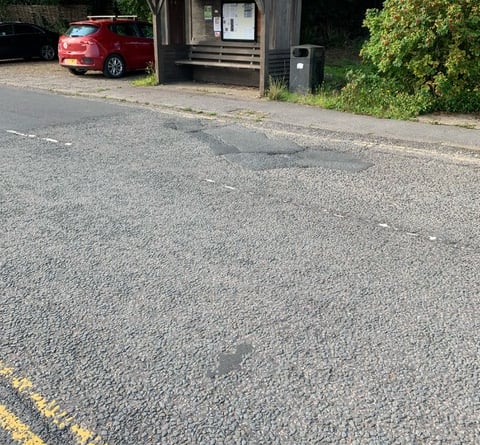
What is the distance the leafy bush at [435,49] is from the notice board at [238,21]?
13.8 feet

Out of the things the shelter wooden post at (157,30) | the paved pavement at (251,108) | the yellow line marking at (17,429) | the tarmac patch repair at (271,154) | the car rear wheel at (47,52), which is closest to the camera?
the yellow line marking at (17,429)

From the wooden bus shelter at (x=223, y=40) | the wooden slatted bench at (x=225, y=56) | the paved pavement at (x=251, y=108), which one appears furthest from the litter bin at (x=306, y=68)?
the wooden slatted bench at (x=225, y=56)

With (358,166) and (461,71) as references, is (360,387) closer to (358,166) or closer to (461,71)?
(358,166)

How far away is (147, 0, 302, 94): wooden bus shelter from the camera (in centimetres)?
1366

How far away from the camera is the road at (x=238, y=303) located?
2.70 metres

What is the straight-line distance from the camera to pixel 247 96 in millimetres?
13531

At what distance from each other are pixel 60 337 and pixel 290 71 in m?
10.8

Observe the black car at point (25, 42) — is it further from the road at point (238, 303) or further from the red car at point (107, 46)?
the road at point (238, 303)

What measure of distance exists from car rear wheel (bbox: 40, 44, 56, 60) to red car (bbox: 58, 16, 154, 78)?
23.5ft

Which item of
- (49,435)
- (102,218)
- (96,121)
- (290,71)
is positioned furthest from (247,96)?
(49,435)

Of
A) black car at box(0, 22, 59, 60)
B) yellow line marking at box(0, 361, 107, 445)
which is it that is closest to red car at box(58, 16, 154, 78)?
black car at box(0, 22, 59, 60)

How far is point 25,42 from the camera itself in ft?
76.3

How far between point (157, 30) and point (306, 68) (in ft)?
15.6

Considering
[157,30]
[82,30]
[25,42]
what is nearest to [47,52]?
[25,42]
